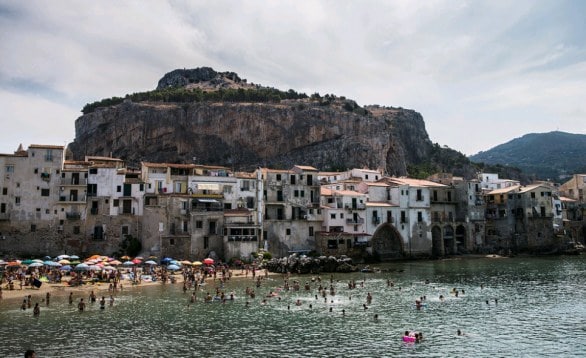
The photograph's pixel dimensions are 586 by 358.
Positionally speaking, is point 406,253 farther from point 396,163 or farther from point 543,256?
point 396,163

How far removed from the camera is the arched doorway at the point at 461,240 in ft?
294

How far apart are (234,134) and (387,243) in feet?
254

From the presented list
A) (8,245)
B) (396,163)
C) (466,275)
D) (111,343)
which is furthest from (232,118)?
(111,343)

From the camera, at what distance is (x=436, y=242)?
88.4 m

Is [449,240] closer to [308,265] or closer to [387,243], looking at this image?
[387,243]

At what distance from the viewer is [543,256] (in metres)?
89.0

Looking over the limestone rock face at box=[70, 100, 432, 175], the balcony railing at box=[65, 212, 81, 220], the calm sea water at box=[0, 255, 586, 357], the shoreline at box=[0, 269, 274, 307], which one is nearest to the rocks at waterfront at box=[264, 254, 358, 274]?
the calm sea water at box=[0, 255, 586, 357]

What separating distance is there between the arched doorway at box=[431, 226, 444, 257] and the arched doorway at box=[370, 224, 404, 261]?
771 centimetres

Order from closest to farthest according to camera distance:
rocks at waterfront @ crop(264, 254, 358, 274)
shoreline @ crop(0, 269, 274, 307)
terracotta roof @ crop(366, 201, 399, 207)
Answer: shoreline @ crop(0, 269, 274, 307), rocks at waterfront @ crop(264, 254, 358, 274), terracotta roof @ crop(366, 201, 399, 207)

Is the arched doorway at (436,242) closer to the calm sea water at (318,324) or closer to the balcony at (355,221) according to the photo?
the balcony at (355,221)

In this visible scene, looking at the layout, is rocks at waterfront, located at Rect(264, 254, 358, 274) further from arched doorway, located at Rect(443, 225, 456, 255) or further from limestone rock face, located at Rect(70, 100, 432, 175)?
limestone rock face, located at Rect(70, 100, 432, 175)

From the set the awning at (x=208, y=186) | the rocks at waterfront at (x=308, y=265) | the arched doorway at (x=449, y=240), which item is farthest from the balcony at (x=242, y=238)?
the arched doorway at (x=449, y=240)

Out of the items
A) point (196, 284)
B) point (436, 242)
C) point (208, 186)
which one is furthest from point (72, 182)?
point (436, 242)

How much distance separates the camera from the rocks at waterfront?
6706cm
